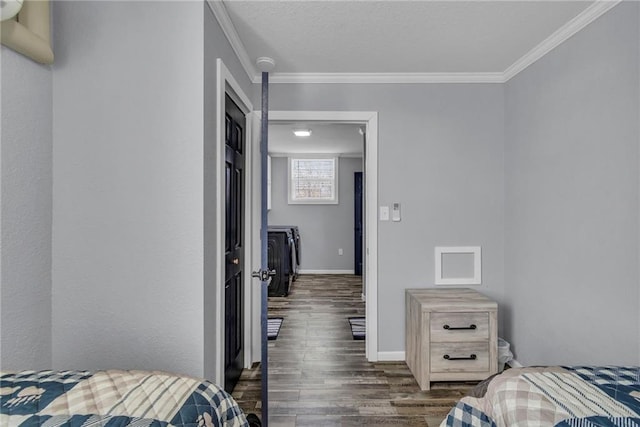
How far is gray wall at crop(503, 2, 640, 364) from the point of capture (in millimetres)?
1685

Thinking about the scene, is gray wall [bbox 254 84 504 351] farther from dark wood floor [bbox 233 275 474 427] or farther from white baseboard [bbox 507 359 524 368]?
white baseboard [bbox 507 359 524 368]

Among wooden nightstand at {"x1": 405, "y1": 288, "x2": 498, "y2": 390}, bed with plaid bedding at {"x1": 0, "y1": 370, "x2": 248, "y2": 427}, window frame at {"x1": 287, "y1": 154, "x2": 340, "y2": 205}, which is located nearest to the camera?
bed with plaid bedding at {"x1": 0, "y1": 370, "x2": 248, "y2": 427}

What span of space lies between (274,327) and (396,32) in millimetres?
2958

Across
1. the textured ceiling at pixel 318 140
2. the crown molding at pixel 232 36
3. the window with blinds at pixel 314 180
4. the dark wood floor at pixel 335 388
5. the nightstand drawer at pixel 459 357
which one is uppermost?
the textured ceiling at pixel 318 140

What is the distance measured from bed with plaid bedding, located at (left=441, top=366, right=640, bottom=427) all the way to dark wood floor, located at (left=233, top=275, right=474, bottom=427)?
111 cm

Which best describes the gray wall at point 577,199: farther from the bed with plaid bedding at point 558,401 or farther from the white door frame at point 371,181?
the white door frame at point 371,181

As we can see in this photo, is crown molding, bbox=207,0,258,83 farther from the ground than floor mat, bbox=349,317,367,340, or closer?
farther from the ground

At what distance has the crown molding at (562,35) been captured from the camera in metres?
1.80

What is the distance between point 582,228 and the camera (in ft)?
6.46

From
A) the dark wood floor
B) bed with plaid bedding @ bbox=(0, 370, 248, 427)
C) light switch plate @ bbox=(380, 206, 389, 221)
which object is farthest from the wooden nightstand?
bed with plaid bedding @ bbox=(0, 370, 248, 427)

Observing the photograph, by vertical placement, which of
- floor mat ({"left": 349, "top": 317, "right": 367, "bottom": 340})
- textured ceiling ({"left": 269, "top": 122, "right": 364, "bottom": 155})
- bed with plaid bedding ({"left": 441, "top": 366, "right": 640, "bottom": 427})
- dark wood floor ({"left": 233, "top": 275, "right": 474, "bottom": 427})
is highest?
textured ceiling ({"left": 269, "top": 122, "right": 364, "bottom": 155})

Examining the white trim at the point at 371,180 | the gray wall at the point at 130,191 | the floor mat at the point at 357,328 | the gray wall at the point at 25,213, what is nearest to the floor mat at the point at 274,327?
the floor mat at the point at 357,328

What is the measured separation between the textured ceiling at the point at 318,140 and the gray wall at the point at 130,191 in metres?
2.58

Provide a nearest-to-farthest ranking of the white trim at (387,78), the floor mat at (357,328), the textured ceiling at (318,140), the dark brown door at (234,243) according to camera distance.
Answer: the dark brown door at (234,243)
the white trim at (387,78)
the floor mat at (357,328)
the textured ceiling at (318,140)
